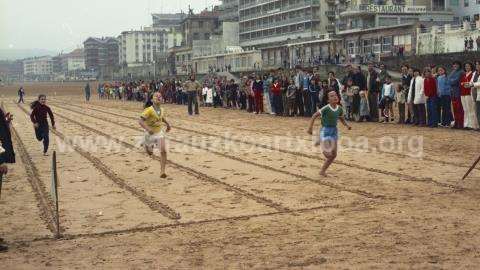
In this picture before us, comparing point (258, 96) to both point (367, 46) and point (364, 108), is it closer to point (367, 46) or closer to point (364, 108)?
point (364, 108)

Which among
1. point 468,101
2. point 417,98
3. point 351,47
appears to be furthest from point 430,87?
point 351,47

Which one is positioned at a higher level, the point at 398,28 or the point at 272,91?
the point at 398,28

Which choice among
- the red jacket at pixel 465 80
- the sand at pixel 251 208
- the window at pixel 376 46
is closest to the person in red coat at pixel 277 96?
the red jacket at pixel 465 80

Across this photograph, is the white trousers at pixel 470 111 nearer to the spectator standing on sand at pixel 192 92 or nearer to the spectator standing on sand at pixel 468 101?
the spectator standing on sand at pixel 468 101

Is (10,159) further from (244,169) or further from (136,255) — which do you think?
(244,169)

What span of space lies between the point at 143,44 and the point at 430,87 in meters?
172

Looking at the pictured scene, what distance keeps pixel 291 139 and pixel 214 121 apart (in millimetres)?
8063

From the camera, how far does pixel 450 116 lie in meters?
17.7

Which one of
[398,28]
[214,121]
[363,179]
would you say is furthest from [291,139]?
[398,28]

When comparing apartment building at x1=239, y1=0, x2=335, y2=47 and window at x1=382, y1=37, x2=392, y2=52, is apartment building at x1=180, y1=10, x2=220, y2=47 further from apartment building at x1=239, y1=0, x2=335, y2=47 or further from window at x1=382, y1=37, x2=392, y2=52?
window at x1=382, y1=37, x2=392, y2=52

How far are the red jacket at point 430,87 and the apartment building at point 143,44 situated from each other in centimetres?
16663

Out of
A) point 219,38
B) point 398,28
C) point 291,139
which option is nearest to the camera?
point 291,139

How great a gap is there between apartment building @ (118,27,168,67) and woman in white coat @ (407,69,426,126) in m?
166

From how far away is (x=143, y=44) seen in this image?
18375 cm
